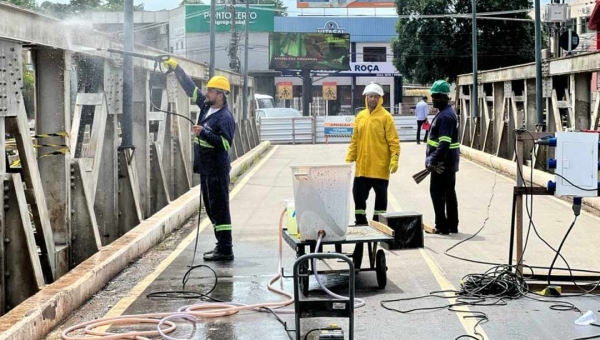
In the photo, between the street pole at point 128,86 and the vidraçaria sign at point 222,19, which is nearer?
the street pole at point 128,86

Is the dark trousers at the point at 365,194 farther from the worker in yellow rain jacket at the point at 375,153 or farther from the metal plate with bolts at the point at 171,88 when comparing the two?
the metal plate with bolts at the point at 171,88

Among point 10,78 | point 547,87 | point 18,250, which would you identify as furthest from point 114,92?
point 547,87

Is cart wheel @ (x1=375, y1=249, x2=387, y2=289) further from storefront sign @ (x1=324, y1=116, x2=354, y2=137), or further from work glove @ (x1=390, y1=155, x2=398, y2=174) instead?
storefront sign @ (x1=324, y1=116, x2=354, y2=137)

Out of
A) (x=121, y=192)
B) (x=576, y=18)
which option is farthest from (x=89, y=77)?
(x=576, y=18)

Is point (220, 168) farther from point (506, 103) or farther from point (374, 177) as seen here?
point (506, 103)

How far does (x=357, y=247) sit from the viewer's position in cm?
978

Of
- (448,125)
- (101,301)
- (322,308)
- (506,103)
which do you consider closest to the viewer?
(322,308)

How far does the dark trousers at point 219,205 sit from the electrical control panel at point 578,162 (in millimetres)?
3947

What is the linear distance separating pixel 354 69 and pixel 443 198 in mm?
62987

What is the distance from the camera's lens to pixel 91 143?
→ 11883 millimetres

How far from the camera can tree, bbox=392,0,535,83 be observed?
55.3 meters

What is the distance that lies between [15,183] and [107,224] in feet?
14.5

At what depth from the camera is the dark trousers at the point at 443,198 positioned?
1307 cm

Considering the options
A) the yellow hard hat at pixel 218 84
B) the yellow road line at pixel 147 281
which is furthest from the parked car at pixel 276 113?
the yellow hard hat at pixel 218 84
